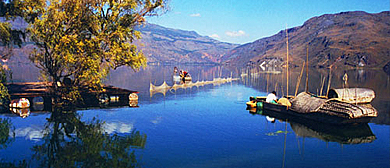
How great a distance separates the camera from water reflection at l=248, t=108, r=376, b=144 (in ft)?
82.0

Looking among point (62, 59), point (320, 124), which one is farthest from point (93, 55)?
point (320, 124)

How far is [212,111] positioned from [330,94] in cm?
1510

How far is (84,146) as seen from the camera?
22.1m

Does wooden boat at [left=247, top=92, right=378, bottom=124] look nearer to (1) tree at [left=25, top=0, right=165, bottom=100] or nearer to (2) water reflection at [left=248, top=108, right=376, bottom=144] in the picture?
(2) water reflection at [left=248, top=108, right=376, bottom=144]

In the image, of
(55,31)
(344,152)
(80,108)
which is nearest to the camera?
(344,152)

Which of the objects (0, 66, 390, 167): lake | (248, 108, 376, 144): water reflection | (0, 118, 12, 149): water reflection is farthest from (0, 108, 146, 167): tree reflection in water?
(248, 108, 376, 144): water reflection

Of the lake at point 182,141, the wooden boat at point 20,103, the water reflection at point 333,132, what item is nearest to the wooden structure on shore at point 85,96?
the wooden boat at point 20,103

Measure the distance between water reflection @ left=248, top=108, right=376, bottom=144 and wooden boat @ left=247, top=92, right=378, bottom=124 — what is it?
626 mm

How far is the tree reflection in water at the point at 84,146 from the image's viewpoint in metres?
19.0

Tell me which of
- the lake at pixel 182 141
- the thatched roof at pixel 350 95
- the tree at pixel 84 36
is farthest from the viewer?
the thatched roof at pixel 350 95

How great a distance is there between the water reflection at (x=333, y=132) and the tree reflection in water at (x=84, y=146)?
13.9 metres

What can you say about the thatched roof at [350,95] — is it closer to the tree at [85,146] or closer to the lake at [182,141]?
the lake at [182,141]

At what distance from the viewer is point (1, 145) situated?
890 inches

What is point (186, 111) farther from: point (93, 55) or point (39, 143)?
point (39, 143)
